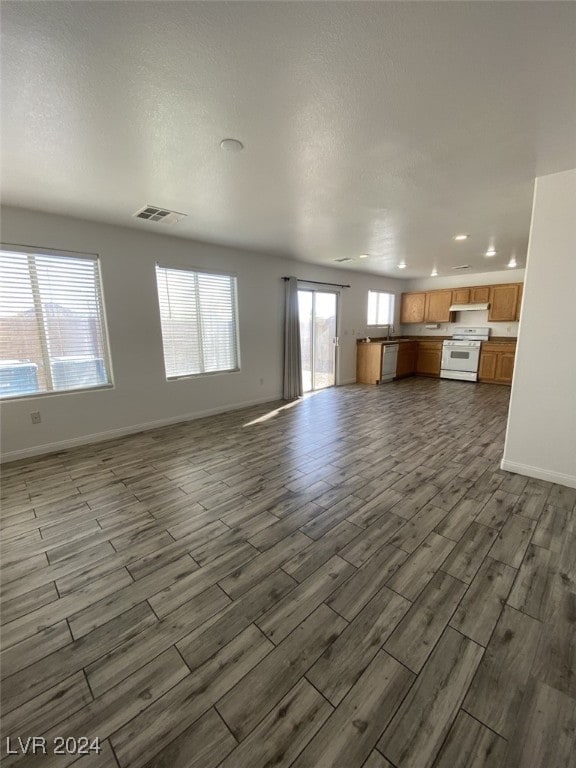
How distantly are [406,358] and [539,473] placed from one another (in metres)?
5.29

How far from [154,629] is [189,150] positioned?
2723 mm

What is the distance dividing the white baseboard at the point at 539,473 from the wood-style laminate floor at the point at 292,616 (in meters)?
0.09

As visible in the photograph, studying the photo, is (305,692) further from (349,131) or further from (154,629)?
(349,131)

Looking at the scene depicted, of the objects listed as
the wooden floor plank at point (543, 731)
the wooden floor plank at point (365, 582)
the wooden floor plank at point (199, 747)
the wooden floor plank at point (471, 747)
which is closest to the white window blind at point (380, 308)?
the wooden floor plank at point (365, 582)

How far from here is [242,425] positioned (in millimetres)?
4277

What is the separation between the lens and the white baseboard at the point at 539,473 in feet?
8.47

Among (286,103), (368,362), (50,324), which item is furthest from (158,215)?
(368,362)

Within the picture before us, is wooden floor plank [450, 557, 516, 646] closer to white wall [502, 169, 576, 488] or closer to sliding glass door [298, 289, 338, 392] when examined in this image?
white wall [502, 169, 576, 488]

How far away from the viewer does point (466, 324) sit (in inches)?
294

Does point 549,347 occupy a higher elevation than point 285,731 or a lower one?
higher

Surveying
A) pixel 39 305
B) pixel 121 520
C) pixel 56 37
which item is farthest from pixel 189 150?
pixel 121 520

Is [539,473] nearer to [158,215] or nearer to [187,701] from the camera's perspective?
[187,701]

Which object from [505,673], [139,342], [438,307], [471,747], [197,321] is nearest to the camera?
[471,747]

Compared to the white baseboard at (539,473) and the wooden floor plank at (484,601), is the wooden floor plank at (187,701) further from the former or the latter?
the white baseboard at (539,473)
